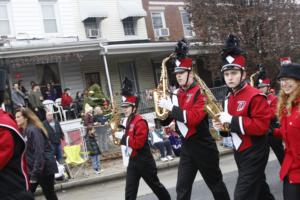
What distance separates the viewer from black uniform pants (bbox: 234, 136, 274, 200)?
4836 millimetres

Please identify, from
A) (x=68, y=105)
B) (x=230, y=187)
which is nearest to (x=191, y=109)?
(x=230, y=187)

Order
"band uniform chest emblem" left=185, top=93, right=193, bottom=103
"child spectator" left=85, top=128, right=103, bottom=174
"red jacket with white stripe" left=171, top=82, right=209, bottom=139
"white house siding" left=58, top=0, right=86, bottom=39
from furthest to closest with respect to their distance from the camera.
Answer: "white house siding" left=58, top=0, right=86, bottom=39
"child spectator" left=85, top=128, right=103, bottom=174
"band uniform chest emblem" left=185, top=93, right=193, bottom=103
"red jacket with white stripe" left=171, top=82, right=209, bottom=139

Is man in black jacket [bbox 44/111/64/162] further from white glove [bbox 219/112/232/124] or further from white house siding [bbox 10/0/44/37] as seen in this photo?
white house siding [bbox 10/0/44/37]

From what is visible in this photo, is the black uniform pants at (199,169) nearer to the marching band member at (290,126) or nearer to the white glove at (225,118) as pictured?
the white glove at (225,118)

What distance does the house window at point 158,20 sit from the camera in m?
24.6

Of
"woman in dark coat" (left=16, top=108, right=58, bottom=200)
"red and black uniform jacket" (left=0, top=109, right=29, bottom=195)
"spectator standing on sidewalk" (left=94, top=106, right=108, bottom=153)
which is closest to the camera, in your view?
"red and black uniform jacket" (left=0, top=109, right=29, bottom=195)

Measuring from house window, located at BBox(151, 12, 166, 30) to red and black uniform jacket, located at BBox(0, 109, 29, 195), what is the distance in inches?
829

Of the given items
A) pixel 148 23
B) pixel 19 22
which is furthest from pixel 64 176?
pixel 148 23

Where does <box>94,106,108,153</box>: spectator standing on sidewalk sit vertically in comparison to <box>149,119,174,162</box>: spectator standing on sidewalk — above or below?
above

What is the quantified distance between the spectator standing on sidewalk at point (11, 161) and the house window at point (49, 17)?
16848 mm

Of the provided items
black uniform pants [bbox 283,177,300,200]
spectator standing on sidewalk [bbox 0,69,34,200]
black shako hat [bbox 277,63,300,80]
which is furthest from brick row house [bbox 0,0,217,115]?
black uniform pants [bbox 283,177,300,200]

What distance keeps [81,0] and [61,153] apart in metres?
10.5

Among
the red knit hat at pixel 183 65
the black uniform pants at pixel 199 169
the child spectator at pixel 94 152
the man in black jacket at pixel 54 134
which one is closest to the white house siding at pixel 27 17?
the man in black jacket at pixel 54 134

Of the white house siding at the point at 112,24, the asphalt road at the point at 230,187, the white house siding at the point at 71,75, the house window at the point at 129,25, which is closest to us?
the asphalt road at the point at 230,187
